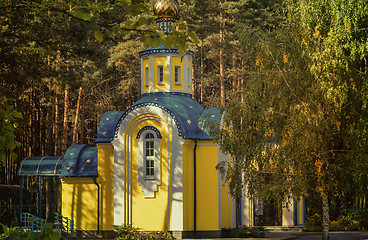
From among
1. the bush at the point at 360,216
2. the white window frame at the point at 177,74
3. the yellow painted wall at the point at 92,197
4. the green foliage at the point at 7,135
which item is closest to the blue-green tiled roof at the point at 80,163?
the yellow painted wall at the point at 92,197

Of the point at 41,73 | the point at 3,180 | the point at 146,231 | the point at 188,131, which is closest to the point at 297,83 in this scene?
the point at 188,131

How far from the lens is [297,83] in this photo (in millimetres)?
15875

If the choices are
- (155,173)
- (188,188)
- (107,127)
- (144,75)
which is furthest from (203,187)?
(144,75)

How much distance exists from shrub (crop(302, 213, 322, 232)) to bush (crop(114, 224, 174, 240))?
7.52 m

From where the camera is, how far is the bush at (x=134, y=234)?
20.8m

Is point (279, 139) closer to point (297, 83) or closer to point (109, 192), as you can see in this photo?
point (297, 83)

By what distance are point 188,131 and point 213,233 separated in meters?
3.90

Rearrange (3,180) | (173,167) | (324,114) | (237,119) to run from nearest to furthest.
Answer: (324,114) → (237,119) → (173,167) → (3,180)

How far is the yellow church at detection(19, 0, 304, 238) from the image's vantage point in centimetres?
2141

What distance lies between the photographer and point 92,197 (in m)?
23.0

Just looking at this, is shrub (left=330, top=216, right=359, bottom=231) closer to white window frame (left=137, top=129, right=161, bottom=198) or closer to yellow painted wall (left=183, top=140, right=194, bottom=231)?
yellow painted wall (left=183, top=140, right=194, bottom=231)

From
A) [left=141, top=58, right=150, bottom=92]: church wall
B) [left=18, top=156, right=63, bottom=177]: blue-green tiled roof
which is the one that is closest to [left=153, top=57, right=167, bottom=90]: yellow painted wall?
[left=141, top=58, right=150, bottom=92]: church wall

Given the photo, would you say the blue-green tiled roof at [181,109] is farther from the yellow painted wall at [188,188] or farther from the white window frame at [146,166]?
the white window frame at [146,166]

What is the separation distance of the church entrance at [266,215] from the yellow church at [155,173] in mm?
4325
